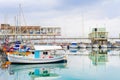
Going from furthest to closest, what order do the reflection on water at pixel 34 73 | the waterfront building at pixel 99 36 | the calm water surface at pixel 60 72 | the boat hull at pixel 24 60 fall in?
1. the waterfront building at pixel 99 36
2. the boat hull at pixel 24 60
3. the calm water surface at pixel 60 72
4. the reflection on water at pixel 34 73

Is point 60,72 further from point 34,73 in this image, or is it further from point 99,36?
point 99,36

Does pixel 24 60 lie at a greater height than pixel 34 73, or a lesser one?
greater

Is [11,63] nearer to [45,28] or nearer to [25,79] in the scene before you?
[25,79]

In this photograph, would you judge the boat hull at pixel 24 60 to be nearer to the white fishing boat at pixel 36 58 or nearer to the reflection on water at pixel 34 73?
the white fishing boat at pixel 36 58

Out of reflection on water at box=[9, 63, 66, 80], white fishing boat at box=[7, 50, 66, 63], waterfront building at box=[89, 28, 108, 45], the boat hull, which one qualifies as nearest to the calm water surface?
reflection on water at box=[9, 63, 66, 80]

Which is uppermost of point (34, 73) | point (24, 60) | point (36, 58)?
point (36, 58)

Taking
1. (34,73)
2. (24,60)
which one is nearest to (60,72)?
(34,73)

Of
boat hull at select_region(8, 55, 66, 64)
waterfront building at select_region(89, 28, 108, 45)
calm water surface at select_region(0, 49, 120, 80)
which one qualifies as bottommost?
calm water surface at select_region(0, 49, 120, 80)

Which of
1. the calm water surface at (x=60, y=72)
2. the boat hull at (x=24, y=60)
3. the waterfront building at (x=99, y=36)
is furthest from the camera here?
the waterfront building at (x=99, y=36)

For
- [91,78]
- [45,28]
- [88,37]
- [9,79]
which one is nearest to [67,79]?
[91,78]

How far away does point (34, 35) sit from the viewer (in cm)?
12044

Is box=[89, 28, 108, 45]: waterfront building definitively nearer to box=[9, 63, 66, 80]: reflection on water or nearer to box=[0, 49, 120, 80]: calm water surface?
box=[0, 49, 120, 80]: calm water surface

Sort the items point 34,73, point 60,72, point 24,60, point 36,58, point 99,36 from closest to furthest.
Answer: point 34,73 < point 60,72 < point 24,60 < point 36,58 < point 99,36

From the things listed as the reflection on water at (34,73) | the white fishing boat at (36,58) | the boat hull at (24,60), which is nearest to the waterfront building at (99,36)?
the white fishing boat at (36,58)
